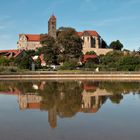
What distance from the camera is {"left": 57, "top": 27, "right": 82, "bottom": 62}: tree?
7388 centimetres

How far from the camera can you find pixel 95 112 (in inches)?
661

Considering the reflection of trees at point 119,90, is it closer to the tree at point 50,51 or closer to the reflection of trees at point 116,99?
the reflection of trees at point 116,99

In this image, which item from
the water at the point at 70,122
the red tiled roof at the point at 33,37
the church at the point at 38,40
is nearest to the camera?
the water at the point at 70,122

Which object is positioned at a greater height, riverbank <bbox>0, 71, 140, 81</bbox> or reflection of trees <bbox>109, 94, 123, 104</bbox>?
riverbank <bbox>0, 71, 140, 81</bbox>

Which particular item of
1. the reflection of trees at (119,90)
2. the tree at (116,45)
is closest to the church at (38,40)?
the tree at (116,45)

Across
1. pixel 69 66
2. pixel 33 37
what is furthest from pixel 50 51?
pixel 33 37

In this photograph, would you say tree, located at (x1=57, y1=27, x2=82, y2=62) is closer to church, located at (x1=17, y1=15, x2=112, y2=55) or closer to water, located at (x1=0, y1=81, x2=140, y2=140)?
church, located at (x1=17, y1=15, x2=112, y2=55)

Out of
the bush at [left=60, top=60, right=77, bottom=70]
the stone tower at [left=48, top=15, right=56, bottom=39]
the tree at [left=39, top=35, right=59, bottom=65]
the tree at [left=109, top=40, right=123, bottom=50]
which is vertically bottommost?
the bush at [left=60, top=60, right=77, bottom=70]

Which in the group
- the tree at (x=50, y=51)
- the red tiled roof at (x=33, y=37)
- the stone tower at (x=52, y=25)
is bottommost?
the tree at (x=50, y=51)

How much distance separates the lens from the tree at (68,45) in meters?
73.9

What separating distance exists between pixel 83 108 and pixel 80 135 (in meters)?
6.85

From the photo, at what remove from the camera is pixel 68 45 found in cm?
7331

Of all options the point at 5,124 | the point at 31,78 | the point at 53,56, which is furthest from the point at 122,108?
the point at 53,56

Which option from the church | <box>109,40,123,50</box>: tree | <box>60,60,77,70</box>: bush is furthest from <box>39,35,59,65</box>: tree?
<box>109,40,123,50</box>: tree
